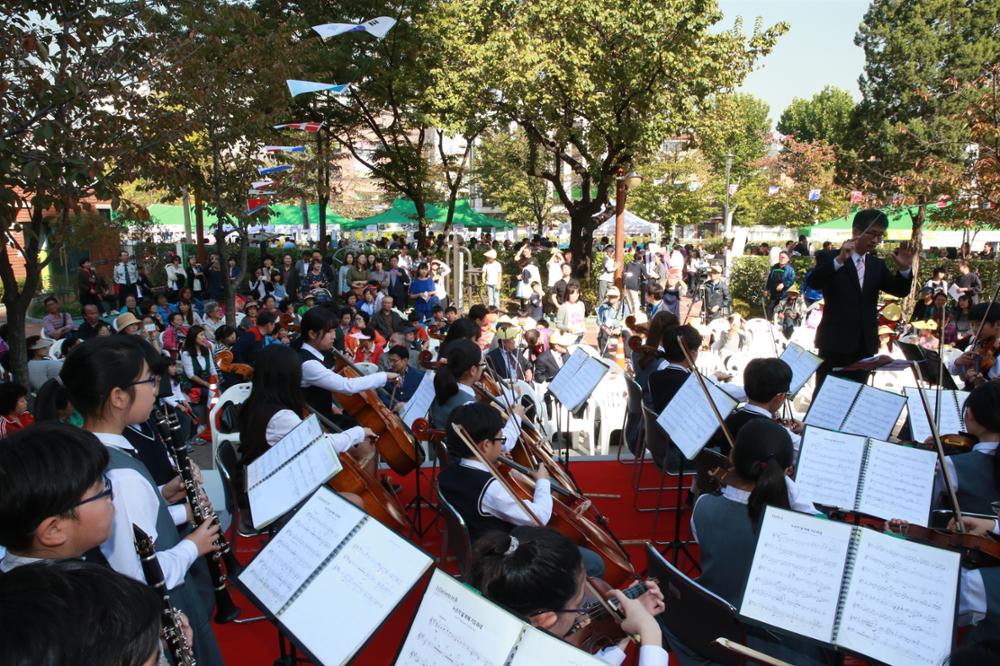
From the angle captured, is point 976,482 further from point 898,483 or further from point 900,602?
point 900,602

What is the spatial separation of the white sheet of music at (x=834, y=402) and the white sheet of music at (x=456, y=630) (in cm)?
284

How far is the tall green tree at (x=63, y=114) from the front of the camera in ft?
12.4

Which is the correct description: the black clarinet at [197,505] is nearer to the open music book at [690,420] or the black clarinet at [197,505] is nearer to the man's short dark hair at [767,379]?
the open music book at [690,420]

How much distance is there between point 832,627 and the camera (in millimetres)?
2141

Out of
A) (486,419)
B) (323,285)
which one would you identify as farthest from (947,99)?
(486,419)

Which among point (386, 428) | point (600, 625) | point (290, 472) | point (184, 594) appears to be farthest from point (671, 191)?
point (184, 594)

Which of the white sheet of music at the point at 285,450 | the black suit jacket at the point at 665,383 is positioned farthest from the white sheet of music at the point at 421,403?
the white sheet of music at the point at 285,450

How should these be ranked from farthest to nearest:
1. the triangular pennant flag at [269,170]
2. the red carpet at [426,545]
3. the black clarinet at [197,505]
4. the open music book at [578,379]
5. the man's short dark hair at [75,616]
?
the triangular pennant flag at [269,170] < the open music book at [578,379] < the red carpet at [426,545] < the black clarinet at [197,505] < the man's short dark hair at [75,616]

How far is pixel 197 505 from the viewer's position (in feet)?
8.23

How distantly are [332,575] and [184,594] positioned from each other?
2.07 ft

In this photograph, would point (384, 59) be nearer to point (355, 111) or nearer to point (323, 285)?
point (355, 111)

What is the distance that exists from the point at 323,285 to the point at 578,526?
10.7 m

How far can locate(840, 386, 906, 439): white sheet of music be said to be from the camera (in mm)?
3785

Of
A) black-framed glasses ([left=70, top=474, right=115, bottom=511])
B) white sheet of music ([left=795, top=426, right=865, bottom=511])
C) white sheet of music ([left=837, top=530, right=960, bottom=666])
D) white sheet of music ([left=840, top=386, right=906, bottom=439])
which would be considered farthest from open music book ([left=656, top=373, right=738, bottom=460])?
black-framed glasses ([left=70, top=474, right=115, bottom=511])
